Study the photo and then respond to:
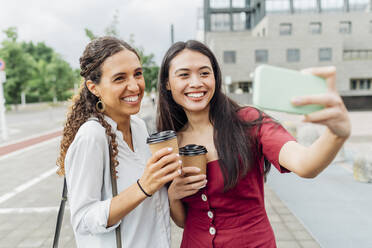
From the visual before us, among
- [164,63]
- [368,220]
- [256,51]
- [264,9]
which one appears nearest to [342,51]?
[256,51]

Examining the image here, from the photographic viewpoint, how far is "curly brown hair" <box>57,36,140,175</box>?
145cm

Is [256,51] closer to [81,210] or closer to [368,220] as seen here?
[368,220]

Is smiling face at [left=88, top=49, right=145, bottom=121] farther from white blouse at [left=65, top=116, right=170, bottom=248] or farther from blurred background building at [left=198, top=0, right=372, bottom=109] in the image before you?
blurred background building at [left=198, top=0, right=372, bottom=109]

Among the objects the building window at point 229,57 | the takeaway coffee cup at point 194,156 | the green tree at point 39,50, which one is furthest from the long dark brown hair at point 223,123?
Result: the green tree at point 39,50

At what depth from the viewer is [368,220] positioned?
4066 millimetres

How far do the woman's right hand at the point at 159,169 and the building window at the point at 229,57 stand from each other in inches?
1368

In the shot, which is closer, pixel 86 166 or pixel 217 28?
pixel 86 166

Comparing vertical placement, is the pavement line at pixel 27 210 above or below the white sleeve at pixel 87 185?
below

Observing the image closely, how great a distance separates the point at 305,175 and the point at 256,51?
35235 millimetres

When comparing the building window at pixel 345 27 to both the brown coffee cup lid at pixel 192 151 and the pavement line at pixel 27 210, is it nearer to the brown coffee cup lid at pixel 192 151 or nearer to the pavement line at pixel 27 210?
the pavement line at pixel 27 210

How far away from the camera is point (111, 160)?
1.38 metres

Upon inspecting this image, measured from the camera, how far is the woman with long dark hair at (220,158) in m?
1.52

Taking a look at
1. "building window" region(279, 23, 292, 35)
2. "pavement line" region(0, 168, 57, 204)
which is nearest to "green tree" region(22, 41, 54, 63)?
"building window" region(279, 23, 292, 35)

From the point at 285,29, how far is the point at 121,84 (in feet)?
132
